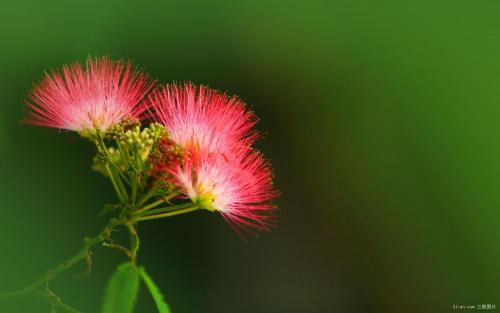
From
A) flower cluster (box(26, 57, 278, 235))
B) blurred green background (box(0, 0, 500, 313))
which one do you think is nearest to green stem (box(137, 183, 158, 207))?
flower cluster (box(26, 57, 278, 235))

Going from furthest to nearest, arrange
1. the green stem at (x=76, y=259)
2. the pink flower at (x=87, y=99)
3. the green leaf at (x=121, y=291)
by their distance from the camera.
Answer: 1. the pink flower at (x=87, y=99)
2. the green stem at (x=76, y=259)
3. the green leaf at (x=121, y=291)

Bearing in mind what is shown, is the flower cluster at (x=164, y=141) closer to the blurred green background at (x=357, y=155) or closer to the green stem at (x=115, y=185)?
the green stem at (x=115, y=185)

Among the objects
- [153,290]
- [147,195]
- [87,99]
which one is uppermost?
[87,99]

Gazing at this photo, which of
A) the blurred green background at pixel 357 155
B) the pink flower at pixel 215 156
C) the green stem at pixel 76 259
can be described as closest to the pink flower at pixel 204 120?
the pink flower at pixel 215 156

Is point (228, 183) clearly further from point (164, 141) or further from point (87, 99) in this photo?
point (87, 99)

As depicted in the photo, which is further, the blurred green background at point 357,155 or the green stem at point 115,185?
the blurred green background at point 357,155

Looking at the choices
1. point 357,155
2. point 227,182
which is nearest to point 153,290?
point 227,182

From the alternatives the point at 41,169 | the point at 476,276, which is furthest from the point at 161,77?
the point at 476,276
